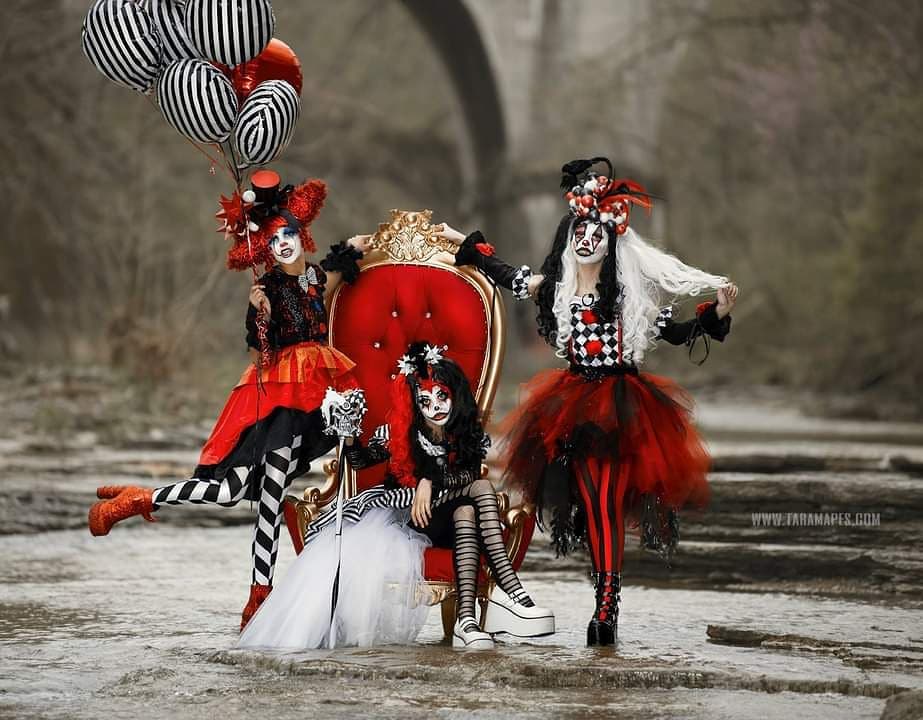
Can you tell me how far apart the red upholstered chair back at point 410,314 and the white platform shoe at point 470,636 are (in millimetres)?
847

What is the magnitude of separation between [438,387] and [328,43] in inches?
697

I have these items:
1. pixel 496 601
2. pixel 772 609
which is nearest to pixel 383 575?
pixel 496 601

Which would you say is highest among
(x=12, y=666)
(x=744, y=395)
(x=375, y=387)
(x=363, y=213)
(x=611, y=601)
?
(x=363, y=213)

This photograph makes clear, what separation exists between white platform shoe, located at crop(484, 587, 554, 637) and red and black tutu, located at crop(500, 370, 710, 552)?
331mm

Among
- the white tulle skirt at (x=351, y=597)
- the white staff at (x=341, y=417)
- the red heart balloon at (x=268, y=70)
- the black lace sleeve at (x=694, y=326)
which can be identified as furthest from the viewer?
the red heart balloon at (x=268, y=70)

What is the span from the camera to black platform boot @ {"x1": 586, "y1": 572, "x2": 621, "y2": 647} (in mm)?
4965

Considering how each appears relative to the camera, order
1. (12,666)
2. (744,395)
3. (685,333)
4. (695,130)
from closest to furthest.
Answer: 1. (12,666)
2. (685,333)
3. (744,395)
4. (695,130)

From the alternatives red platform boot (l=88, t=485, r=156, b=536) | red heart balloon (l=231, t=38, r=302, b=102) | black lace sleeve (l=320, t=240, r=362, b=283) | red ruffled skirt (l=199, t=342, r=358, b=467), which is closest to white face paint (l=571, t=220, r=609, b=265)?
black lace sleeve (l=320, t=240, r=362, b=283)

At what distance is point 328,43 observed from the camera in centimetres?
2212

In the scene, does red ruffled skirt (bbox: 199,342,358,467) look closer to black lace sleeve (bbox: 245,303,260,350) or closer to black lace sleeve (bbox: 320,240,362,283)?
black lace sleeve (bbox: 245,303,260,350)

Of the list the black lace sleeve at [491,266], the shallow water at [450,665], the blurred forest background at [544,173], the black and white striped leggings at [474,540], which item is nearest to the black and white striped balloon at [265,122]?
the black lace sleeve at [491,266]

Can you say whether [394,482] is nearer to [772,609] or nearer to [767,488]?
[772,609]

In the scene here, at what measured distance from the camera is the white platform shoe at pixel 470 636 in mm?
4898

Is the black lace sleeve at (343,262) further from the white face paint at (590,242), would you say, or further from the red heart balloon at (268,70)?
the white face paint at (590,242)
